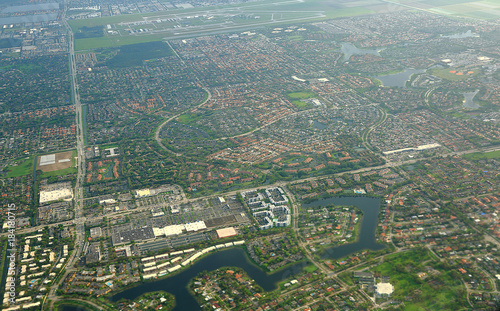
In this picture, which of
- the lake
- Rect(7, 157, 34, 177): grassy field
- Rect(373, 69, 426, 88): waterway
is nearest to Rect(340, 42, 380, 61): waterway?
Rect(373, 69, 426, 88): waterway

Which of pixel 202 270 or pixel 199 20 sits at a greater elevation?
pixel 199 20

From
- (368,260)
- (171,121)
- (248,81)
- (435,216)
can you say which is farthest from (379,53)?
(368,260)

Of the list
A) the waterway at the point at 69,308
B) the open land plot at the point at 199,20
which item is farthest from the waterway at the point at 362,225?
the open land plot at the point at 199,20

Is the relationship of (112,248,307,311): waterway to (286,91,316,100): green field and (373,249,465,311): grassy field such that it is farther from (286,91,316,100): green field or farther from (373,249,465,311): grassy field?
(286,91,316,100): green field

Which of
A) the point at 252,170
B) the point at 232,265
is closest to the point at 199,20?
the point at 252,170

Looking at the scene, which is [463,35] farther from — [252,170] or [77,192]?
[77,192]

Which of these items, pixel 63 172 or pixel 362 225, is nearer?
pixel 362 225
